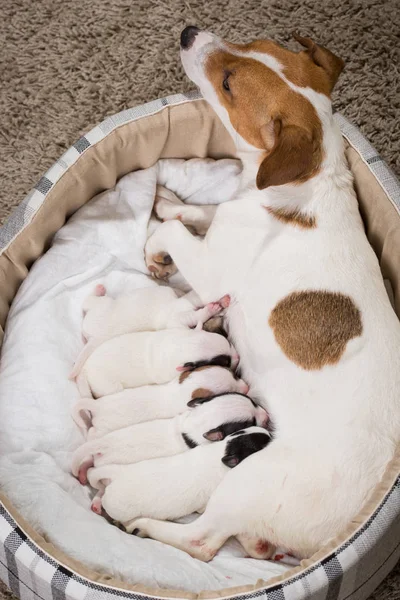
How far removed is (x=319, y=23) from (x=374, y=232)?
1622 millimetres

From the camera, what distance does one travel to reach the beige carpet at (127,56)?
13.1 ft

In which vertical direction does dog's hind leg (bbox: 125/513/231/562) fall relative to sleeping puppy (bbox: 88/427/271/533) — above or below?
below

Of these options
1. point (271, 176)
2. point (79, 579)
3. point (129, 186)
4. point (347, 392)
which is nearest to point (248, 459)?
point (347, 392)

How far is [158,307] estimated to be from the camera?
310 centimetres

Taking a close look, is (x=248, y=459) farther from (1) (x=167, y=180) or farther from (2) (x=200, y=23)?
(2) (x=200, y=23)

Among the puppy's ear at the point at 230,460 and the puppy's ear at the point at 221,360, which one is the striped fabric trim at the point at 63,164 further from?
the puppy's ear at the point at 230,460

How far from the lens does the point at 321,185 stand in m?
2.75

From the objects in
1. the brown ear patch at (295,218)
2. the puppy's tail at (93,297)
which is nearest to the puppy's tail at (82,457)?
the puppy's tail at (93,297)

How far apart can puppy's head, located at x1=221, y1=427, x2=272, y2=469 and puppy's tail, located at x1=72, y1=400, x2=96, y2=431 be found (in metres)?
0.57

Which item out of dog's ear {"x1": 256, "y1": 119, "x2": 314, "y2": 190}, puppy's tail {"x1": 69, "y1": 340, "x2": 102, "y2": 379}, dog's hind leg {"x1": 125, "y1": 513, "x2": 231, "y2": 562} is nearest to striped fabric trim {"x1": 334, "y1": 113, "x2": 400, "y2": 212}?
dog's ear {"x1": 256, "y1": 119, "x2": 314, "y2": 190}

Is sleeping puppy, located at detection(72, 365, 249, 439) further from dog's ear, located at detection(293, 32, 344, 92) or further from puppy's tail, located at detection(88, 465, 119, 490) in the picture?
dog's ear, located at detection(293, 32, 344, 92)

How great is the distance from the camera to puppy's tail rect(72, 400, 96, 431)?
2.92m

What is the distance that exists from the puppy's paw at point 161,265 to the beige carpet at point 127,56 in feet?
2.92

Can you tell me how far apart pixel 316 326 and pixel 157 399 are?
0.65 meters
